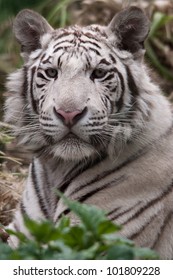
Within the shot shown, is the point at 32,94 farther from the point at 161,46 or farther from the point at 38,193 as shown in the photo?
the point at 161,46

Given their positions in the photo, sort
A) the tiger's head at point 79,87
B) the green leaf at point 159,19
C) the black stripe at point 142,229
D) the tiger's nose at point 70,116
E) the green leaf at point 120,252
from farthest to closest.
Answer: the green leaf at point 159,19
the black stripe at point 142,229
the tiger's head at point 79,87
the tiger's nose at point 70,116
the green leaf at point 120,252

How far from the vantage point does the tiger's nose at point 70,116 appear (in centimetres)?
513

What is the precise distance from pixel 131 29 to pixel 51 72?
1.90ft

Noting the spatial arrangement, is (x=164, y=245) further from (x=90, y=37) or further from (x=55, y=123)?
(x=90, y=37)

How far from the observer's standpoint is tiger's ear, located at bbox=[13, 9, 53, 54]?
5.73m

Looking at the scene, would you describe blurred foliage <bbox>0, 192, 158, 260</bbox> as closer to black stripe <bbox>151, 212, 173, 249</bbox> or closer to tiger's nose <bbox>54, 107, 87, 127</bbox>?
tiger's nose <bbox>54, 107, 87, 127</bbox>

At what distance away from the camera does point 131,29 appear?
5.65 m

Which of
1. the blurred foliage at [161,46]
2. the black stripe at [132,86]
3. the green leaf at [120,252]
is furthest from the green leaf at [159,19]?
the green leaf at [120,252]

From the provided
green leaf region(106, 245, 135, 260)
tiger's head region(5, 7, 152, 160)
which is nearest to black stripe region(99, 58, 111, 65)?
tiger's head region(5, 7, 152, 160)

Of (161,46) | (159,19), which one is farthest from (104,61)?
(161,46)

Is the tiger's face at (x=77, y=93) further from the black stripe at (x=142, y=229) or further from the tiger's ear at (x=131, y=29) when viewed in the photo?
the black stripe at (x=142, y=229)

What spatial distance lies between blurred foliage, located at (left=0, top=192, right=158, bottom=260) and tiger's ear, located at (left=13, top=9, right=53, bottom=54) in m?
2.08
